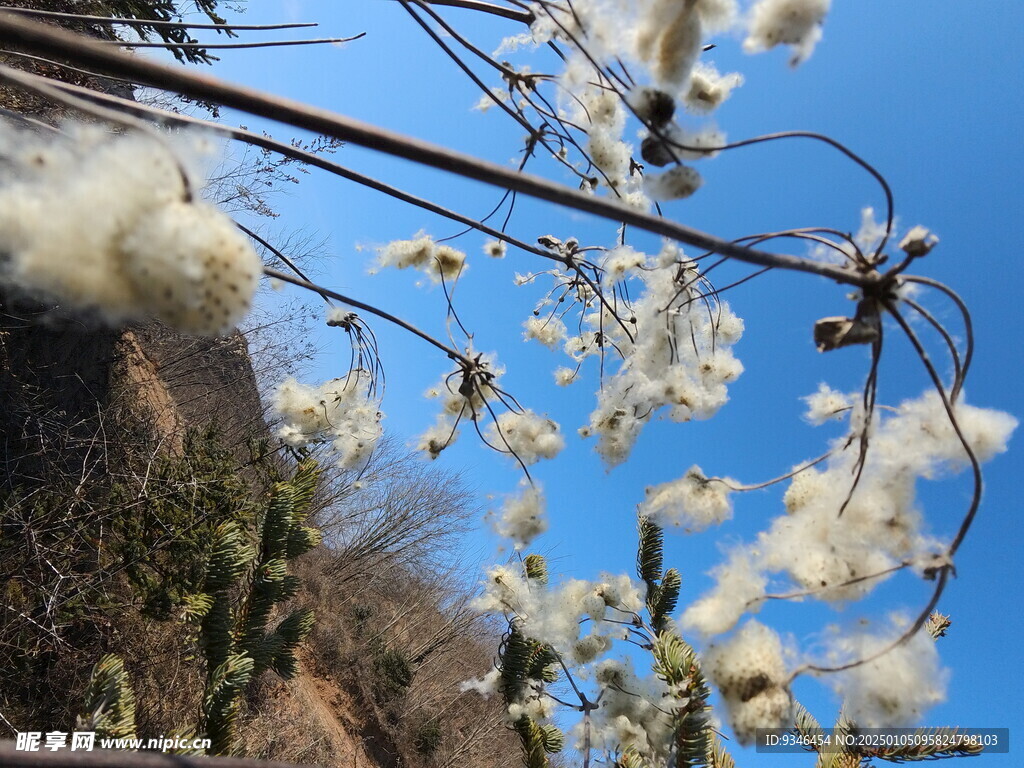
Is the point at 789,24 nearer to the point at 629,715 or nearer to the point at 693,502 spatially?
the point at 693,502

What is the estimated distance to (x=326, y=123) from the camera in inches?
31.7

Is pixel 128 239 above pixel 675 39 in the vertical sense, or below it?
below

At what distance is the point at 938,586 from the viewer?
3.53 ft

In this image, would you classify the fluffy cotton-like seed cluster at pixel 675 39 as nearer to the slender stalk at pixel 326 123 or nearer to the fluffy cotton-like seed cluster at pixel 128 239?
the slender stalk at pixel 326 123

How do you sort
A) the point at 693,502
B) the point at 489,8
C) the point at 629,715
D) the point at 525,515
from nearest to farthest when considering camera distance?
the point at 693,502, the point at 489,8, the point at 525,515, the point at 629,715

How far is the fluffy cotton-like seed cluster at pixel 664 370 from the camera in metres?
2.26

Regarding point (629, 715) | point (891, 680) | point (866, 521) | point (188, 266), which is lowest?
point (629, 715)

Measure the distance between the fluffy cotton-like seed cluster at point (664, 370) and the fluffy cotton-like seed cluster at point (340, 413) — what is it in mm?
1258

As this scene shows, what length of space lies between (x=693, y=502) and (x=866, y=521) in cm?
49

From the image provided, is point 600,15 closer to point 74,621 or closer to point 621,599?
point 621,599

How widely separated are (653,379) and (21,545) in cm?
499

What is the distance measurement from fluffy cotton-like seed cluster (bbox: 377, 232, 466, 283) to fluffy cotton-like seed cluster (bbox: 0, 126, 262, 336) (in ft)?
6.23

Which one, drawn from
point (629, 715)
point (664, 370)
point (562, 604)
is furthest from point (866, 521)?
point (629, 715)

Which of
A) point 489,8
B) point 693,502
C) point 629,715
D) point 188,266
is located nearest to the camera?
point 188,266
